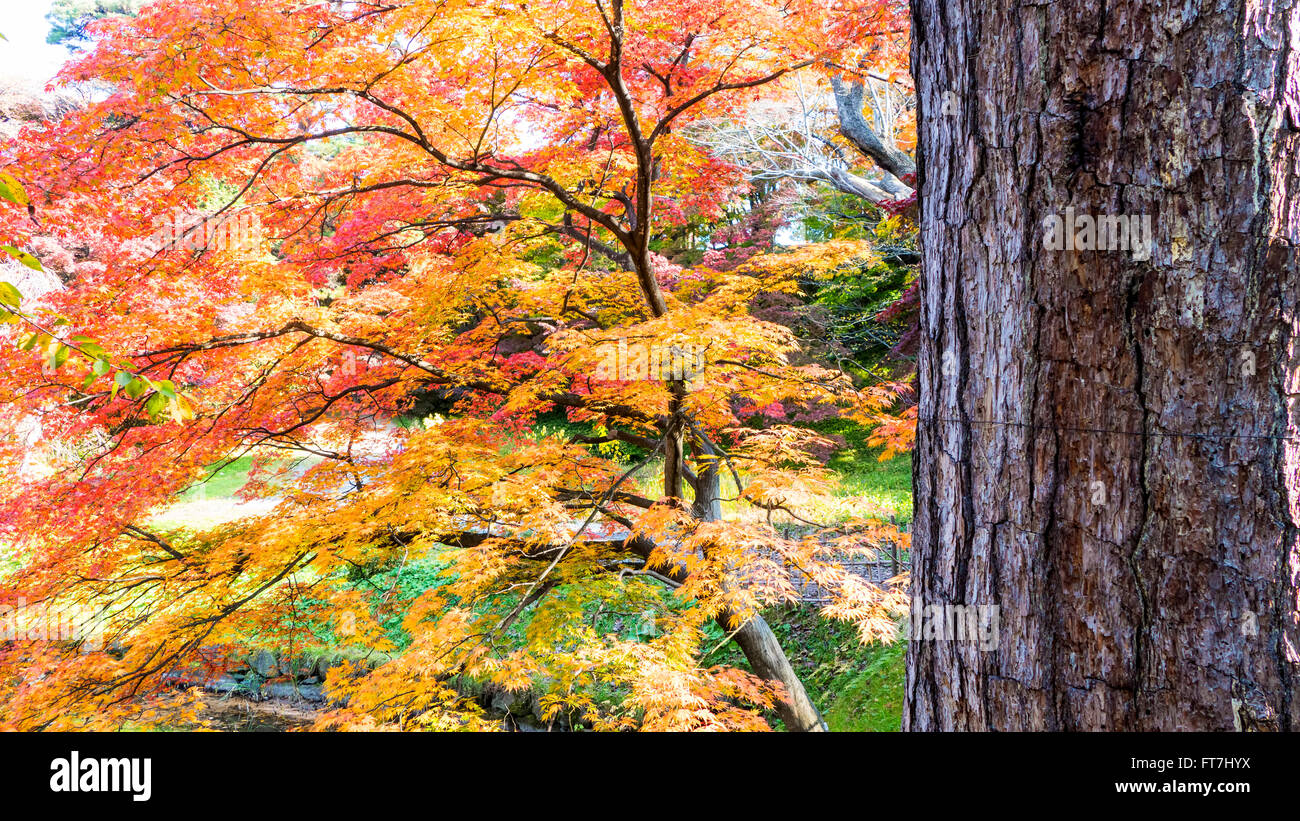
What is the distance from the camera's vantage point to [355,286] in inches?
225

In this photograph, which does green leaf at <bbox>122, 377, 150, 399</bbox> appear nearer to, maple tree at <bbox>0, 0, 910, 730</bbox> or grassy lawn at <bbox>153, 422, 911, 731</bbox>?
maple tree at <bbox>0, 0, 910, 730</bbox>

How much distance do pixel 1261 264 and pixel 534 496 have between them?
3.36 m

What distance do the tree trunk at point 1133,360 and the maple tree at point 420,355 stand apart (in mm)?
1932

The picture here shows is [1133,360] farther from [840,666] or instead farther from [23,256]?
[840,666]

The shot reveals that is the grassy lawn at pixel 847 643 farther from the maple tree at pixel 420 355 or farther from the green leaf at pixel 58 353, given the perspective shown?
the green leaf at pixel 58 353

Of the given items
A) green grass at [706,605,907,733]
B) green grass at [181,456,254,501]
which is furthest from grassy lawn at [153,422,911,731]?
green grass at [181,456,254,501]

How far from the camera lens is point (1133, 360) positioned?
2.72 ft

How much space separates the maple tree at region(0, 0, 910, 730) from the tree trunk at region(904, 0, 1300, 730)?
1.93 meters

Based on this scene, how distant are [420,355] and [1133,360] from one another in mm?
4479

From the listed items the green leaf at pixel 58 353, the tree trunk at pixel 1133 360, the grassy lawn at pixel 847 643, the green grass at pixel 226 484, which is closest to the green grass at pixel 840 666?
the grassy lawn at pixel 847 643

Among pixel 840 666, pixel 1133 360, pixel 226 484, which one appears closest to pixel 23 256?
pixel 1133 360

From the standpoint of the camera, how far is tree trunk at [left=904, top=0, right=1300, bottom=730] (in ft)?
2.61
